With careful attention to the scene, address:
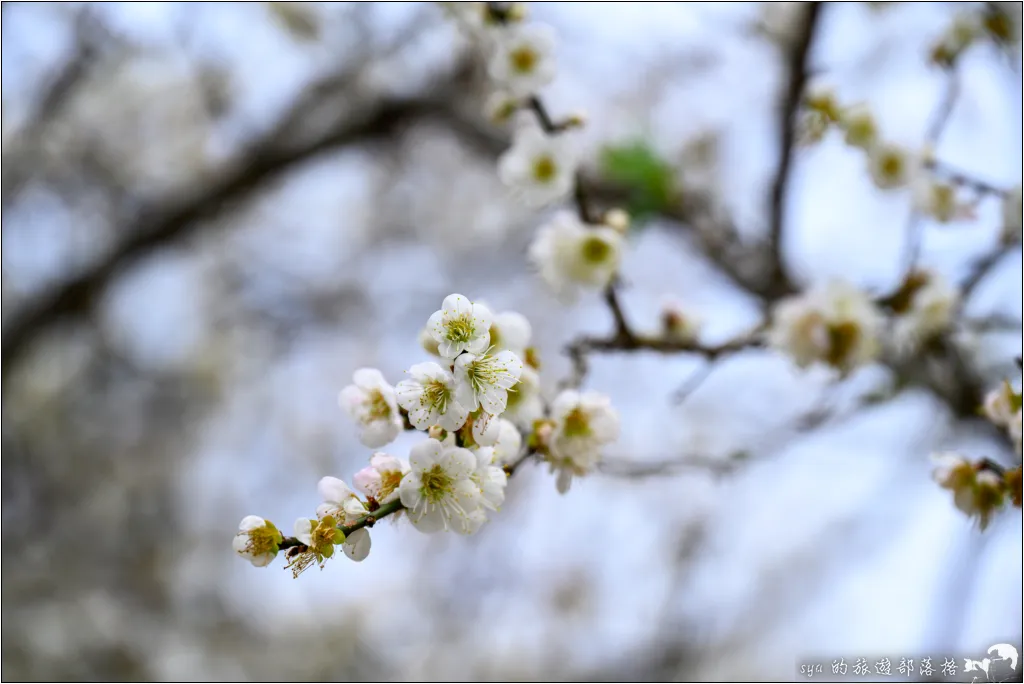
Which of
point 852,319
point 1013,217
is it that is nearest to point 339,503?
point 852,319

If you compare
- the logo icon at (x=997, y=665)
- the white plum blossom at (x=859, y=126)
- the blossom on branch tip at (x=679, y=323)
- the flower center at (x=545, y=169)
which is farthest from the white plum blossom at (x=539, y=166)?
the logo icon at (x=997, y=665)

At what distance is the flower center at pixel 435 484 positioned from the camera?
46 cm

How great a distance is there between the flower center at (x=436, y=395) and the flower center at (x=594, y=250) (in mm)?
424

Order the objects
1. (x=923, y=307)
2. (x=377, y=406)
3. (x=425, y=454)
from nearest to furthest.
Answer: (x=425, y=454), (x=377, y=406), (x=923, y=307)

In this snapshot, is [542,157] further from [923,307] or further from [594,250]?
[923,307]

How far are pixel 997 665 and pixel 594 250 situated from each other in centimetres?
77

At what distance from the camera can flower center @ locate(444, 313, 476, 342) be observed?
0.46 metres

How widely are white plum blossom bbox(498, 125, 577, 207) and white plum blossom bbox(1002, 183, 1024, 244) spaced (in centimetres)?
58

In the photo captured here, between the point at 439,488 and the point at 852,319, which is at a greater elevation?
the point at 852,319

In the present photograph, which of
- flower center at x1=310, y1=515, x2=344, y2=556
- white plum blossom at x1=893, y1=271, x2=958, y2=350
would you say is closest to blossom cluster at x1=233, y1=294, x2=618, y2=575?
flower center at x1=310, y1=515, x2=344, y2=556

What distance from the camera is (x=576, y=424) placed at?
23.1 inches

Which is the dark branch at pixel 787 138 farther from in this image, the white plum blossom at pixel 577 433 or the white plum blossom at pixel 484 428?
the white plum blossom at pixel 484 428

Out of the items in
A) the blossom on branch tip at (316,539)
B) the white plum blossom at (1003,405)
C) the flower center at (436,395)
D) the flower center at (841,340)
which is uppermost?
the flower center at (841,340)

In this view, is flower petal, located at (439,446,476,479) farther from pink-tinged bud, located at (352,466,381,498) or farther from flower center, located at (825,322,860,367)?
flower center, located at (825,322,860,367)
